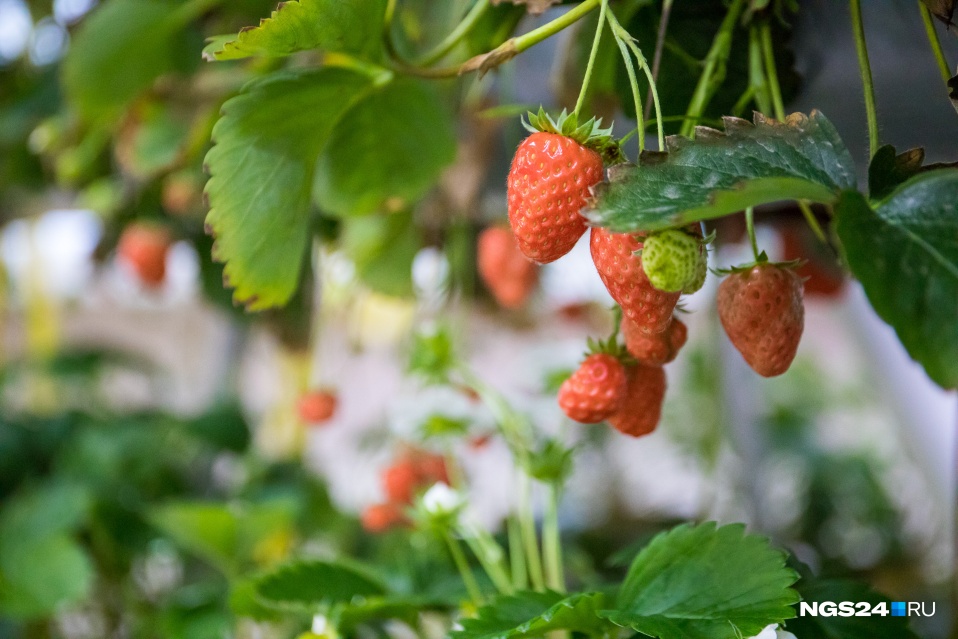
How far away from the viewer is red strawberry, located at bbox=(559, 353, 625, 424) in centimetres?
34

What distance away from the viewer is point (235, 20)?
2.82 feet

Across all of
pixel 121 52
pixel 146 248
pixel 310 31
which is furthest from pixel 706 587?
pixel 146 248

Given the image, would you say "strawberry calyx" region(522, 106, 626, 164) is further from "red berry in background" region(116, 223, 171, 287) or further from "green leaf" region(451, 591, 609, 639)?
"red berry in background" region(116, 223, 171, 287)

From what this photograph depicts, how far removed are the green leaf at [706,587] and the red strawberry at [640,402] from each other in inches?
2.2

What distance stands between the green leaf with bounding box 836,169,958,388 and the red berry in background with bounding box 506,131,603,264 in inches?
3.5

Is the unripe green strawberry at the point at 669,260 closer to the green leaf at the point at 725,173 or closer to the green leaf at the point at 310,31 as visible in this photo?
the green leaf at the point at 725,173

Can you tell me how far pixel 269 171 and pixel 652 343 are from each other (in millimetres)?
196

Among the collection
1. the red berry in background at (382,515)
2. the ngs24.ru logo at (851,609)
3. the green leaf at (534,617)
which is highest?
the green leaf at (534,617)

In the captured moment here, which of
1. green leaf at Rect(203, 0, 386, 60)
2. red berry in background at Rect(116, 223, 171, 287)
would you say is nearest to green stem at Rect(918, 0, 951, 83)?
green leaf at Rect(203, 0, 386, 60)

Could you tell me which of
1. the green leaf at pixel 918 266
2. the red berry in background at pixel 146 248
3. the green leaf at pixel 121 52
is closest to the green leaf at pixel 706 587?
the green leaf at pixel 918 266

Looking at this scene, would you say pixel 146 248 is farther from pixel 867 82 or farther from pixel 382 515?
pixel 867 82

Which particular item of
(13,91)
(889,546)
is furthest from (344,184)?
(889,546)

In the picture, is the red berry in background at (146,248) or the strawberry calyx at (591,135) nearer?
the strawberry calyx at (591,135)

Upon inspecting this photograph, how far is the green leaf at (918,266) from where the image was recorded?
241 mm
